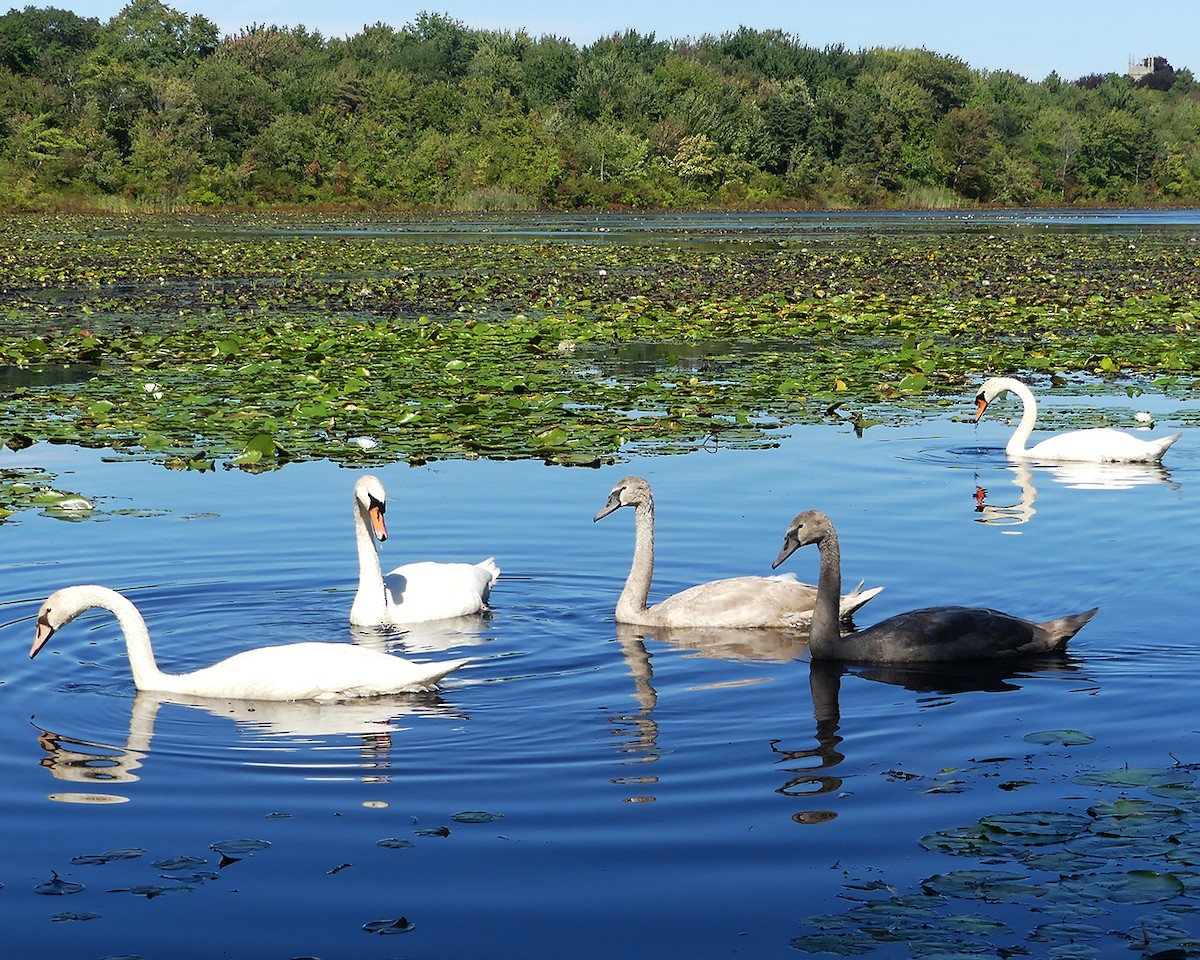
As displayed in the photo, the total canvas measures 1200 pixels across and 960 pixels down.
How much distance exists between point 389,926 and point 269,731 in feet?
8.06

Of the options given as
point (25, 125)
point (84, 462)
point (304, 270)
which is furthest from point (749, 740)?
point (25, 125)

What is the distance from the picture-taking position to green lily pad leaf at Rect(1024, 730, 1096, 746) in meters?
6.67

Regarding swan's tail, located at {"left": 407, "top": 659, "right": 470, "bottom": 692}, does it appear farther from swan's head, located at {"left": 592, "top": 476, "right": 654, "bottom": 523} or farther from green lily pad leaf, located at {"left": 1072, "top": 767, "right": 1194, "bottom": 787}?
green lily pad leaf, located at {"left": 1072, "top": 767, "right": 1194, "bottom": 787}

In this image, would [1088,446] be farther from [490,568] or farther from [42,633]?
[42,633]

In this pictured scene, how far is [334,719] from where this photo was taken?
7340 mm

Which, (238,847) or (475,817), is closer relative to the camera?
(238,847)

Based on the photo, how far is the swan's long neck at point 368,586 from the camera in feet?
Result: 29.7

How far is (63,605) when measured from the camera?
7805mm

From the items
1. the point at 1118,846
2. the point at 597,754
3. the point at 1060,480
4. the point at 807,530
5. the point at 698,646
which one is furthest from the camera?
the point at 1060,480

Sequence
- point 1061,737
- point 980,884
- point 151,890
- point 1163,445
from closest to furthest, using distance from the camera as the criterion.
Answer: point 980,884, point 151,890, point 1061,737, point 1163,445

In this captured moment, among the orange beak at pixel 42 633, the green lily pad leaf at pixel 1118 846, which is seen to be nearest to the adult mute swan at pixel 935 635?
the green lily pad leaf at pixel 1118 846

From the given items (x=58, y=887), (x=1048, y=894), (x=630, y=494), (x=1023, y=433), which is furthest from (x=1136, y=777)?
(x=1023, y=433)

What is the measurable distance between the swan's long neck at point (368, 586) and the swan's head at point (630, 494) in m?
1.29

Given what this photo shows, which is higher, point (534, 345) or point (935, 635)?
point (534, 345)
